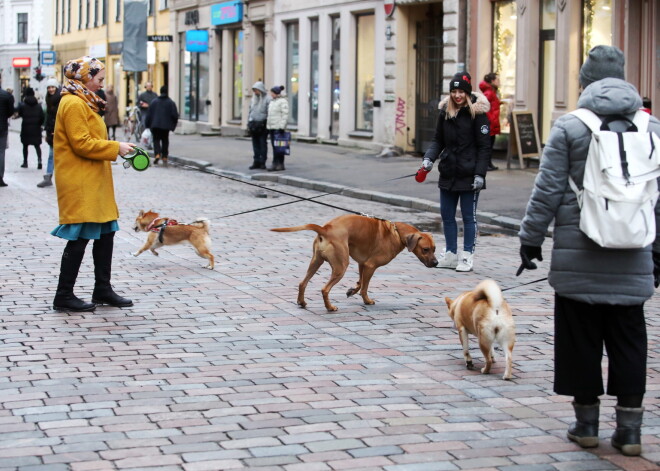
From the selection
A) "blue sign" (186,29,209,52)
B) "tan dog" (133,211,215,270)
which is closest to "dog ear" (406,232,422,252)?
"tan dog" (133,211,215,270)

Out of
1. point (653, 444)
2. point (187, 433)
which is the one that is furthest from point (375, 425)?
point (653, 444)

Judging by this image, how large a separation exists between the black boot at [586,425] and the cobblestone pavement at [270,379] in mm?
61

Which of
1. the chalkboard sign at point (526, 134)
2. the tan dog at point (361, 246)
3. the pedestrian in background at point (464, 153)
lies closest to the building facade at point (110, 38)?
the chalkboard sign at point (526, 134)

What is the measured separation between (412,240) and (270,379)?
8.99ft

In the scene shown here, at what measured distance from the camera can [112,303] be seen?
904 centimetres

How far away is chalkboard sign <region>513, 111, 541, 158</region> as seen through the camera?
73.9 ft

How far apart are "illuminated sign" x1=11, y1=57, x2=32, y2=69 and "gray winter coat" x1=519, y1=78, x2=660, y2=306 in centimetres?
7378

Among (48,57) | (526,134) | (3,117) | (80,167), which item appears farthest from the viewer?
(48,57)

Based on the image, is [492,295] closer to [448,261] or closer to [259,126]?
[448,261]

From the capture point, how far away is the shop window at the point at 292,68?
3428cm

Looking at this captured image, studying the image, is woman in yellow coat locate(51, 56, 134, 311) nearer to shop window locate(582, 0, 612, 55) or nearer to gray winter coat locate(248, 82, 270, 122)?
shop window locate(582, 0, 612, 55)

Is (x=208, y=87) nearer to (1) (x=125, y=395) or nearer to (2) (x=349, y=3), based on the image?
(2) (x=349, y=3)

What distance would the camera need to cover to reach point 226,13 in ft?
125

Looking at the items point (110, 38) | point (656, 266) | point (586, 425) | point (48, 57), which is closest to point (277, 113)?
point (656, 266)
